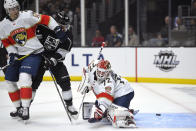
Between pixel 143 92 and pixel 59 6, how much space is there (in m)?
3.69

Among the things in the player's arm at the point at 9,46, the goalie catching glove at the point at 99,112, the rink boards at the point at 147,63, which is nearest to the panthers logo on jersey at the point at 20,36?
the player's arm at the point at 9,46

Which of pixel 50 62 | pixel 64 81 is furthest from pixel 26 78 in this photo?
pixel 64 81

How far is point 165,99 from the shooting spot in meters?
5.77

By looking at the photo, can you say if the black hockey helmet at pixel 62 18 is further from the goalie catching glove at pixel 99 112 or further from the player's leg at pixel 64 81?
the goalie catching glove at pixel 99 112

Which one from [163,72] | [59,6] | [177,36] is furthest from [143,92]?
[59,6]

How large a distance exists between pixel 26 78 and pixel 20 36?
0.47 meters

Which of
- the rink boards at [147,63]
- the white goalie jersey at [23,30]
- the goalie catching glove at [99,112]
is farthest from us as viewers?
the rink boards at [147,63]

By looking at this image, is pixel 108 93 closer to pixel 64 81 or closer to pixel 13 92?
pixel 64 81

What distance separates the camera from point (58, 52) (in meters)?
4.21

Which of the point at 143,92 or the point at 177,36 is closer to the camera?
the point at 143,92

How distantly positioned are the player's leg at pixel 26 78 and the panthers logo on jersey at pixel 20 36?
0.19 metres

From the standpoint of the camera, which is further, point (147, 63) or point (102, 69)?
point (147, 63)

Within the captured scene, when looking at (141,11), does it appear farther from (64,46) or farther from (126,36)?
(64,46)

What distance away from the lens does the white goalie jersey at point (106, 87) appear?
152 inches
